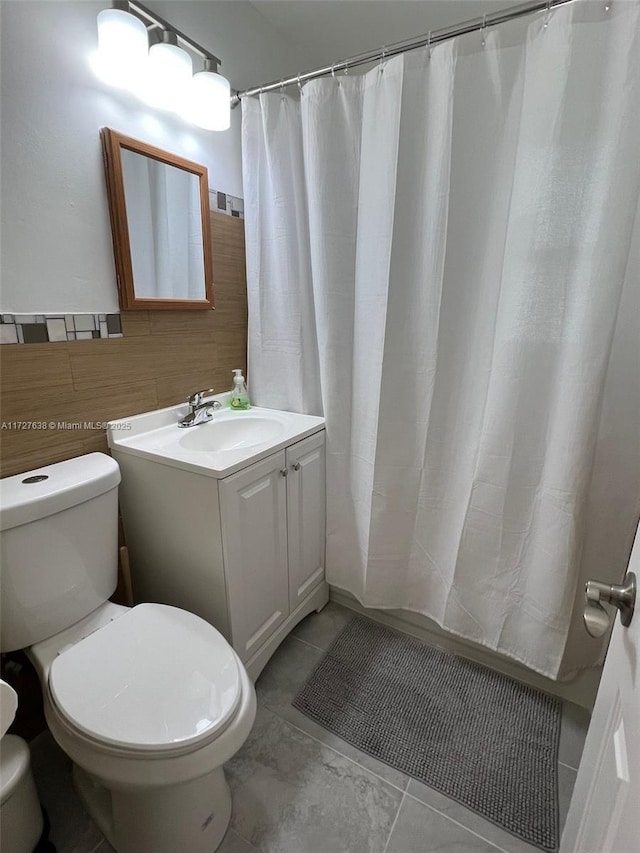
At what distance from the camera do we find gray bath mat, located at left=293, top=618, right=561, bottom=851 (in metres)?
1.11

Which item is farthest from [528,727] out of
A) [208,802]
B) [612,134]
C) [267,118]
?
[267,118]

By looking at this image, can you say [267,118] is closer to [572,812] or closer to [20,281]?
[20,281]

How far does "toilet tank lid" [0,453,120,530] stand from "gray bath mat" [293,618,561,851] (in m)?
0.97

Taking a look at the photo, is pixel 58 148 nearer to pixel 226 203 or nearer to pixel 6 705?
pixel 226 203

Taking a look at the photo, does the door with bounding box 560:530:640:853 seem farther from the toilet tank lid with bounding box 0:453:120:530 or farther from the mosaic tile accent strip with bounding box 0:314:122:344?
the mosaic tile accent strip with bounding box 0:314:122:344

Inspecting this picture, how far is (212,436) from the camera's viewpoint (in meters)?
1.52

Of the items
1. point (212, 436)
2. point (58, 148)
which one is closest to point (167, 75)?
point (58, 148)

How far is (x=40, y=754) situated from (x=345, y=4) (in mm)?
2689

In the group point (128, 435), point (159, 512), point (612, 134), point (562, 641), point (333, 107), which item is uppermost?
point (333, 107)

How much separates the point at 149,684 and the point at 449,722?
3.18 feet

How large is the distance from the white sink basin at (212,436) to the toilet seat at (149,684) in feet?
1.36

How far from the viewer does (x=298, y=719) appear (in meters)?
1.31

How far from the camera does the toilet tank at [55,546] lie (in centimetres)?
94

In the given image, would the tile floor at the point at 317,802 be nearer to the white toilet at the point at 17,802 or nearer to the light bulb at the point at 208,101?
the white toilet at the point at 17,802
